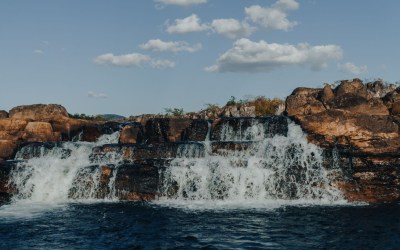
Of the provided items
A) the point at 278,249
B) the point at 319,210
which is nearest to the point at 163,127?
the point at 319,210

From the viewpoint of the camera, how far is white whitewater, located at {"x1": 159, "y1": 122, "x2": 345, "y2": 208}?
74.3 feet

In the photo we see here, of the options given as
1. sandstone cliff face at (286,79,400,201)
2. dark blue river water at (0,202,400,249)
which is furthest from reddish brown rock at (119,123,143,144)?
sandstone cliff face at (286,79,400,201)

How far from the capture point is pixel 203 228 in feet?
50.9

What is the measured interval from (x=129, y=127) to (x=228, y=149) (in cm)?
1009

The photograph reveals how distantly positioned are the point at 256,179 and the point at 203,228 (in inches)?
322

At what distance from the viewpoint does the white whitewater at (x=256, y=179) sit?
74.3ft

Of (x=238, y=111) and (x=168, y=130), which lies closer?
(x=168, y=130)

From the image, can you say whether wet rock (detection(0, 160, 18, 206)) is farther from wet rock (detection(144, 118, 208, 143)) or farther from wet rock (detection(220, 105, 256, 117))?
wet rock (detection(220, 105, 256, 117))

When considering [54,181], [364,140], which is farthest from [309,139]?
[54,181]

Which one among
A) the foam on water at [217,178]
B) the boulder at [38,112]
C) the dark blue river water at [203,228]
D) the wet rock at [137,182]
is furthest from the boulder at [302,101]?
the boulder at [38,112]

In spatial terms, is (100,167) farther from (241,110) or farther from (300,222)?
(241,110)

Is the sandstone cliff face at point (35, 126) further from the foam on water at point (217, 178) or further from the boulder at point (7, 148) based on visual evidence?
the foam on water at point (217, 178)

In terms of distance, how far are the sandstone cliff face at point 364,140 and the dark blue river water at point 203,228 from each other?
8.37ft

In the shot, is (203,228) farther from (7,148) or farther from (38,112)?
(38,112)
